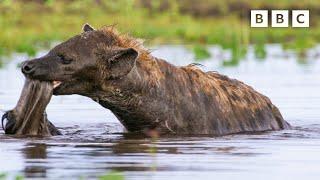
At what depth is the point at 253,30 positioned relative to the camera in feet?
94.0

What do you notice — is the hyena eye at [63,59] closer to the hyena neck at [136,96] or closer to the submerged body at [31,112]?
the submerged body at [31,112]

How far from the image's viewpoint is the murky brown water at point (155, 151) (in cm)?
1042

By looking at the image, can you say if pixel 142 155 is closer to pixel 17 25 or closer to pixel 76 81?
pixel 76 81

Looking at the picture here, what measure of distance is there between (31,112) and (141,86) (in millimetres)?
1052

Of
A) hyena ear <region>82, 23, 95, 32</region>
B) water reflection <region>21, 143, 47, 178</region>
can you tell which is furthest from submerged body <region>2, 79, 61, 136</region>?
hyena ear <region>82, 23, 95, 32</region>

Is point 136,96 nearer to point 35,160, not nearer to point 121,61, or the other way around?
point 121,61

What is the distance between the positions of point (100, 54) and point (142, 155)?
1442 mm

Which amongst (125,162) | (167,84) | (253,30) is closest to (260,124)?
(167,84)

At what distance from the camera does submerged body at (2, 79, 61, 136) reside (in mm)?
12336

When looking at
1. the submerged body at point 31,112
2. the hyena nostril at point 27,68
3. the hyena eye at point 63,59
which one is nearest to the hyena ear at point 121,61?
the hyena eye at point 63,59

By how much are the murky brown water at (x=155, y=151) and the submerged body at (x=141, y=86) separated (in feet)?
0.98

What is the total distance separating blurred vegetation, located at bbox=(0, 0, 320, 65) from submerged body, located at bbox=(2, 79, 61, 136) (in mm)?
9868

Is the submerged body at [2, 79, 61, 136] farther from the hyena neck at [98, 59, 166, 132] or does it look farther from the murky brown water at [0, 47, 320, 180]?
the hyena neck at [98, 59, 166, 132]

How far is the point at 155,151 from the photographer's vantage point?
11773mm
